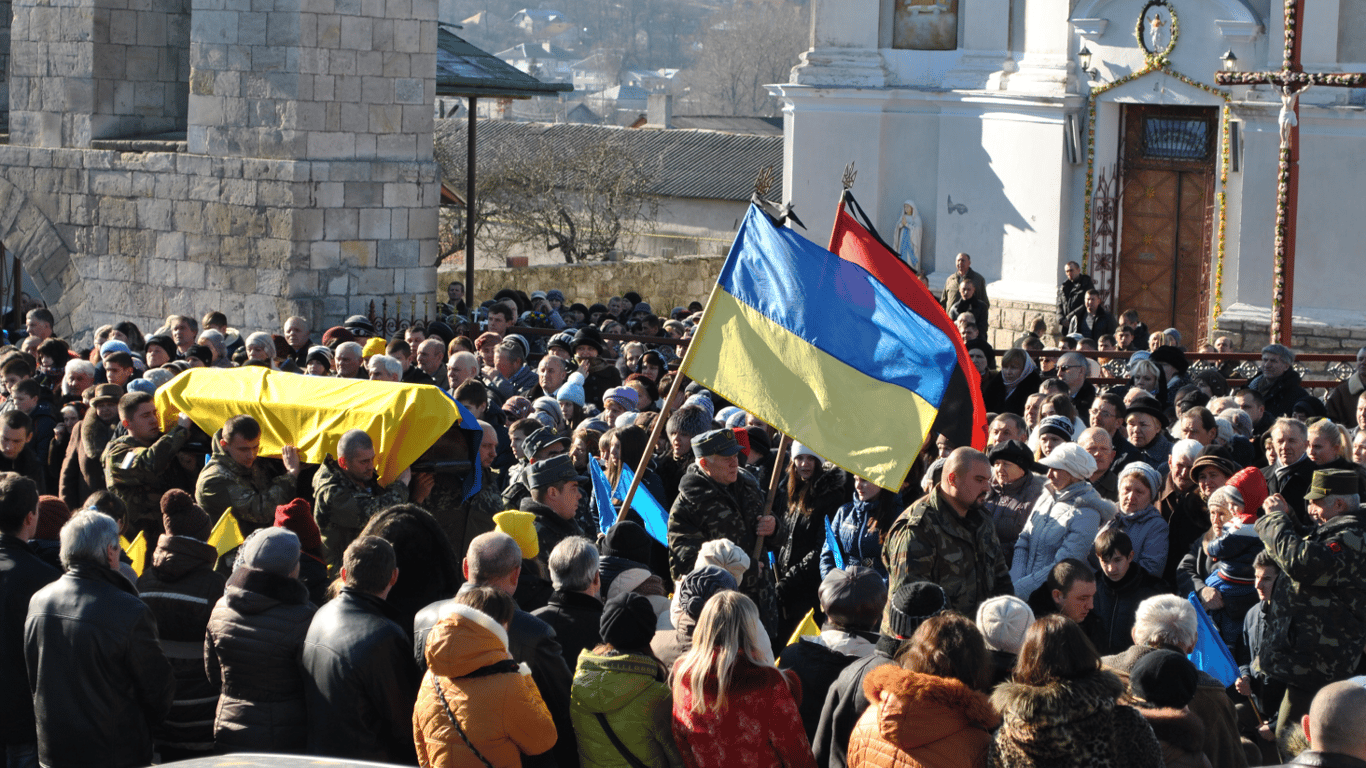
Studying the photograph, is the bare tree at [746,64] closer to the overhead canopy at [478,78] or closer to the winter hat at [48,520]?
the overhead canopy at [478,78]

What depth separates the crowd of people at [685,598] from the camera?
14.7 ft

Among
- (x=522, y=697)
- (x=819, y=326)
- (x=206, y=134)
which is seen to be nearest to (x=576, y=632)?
(x=522, y=697)

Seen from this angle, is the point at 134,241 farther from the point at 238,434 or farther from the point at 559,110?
the point at 559,110

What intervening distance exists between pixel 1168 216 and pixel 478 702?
17064mm

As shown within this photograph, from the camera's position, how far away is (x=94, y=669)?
5.18 m

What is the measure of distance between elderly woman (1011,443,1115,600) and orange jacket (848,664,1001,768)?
94.3 inches

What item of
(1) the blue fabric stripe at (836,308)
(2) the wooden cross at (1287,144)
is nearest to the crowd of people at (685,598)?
(1) the blue fabric stripe at (836,308)

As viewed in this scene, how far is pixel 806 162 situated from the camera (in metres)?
22.4

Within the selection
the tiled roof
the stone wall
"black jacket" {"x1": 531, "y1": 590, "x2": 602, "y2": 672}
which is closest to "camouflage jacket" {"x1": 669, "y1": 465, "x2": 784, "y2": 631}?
"black jacket" {"x1": 531, "y1": 590, "x2": 602, "y2": 672}

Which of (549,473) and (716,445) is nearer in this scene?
(549,473)

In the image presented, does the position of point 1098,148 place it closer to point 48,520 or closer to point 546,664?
point 48,520

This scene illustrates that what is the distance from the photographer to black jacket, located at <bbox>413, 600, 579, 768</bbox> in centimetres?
489

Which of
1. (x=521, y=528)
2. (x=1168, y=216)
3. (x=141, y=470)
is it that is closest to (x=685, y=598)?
(x=521, y=528)

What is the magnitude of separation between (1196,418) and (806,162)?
48.9 feet
